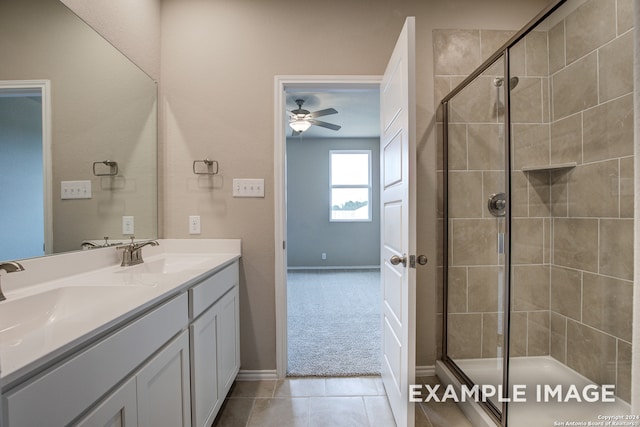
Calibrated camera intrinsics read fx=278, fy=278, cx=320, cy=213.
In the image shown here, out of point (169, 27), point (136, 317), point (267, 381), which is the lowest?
point (267, 381)

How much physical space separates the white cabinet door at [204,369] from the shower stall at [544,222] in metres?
1.39

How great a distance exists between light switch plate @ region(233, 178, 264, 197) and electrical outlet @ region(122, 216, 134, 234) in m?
0.62

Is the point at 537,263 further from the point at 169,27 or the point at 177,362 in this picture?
the point at 169,27

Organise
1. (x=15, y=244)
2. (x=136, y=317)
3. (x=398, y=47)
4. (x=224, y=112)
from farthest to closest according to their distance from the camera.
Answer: (x=224, y=112)
(x=398, y=47)
(x=15, y=244)
(x=136, y=317)

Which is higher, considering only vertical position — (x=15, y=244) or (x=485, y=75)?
(x=485, y=75)

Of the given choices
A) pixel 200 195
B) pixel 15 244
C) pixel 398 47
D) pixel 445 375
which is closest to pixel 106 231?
pixel 15 244

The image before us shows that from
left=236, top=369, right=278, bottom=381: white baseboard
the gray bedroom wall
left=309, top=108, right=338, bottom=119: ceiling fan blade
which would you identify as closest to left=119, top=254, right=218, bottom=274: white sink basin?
left=236, top=369, right=278, bottom=381: white baseboard

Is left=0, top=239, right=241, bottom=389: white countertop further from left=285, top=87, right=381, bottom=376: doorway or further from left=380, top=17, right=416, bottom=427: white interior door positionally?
left=285, top=87, right=381, bottom=376: doorway

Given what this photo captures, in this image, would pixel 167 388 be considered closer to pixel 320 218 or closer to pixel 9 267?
pixel 9 267

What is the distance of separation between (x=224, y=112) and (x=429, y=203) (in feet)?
5.12

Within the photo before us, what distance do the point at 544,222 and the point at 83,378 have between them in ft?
7.54

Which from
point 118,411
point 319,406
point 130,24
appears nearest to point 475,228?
point 319,406

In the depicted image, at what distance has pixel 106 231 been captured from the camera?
147 cm

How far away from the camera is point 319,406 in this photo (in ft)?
5.43
